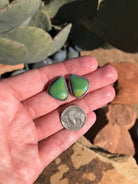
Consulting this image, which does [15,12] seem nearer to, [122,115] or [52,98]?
[52,98]

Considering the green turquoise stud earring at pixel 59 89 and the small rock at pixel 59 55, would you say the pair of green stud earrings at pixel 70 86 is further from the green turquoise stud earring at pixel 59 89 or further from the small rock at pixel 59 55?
the small rock at pixel 59 55

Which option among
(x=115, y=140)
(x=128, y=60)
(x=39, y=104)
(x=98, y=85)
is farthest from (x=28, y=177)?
(x=128, y=60)

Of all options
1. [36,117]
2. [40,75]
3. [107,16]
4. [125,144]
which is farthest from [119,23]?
[125,144]

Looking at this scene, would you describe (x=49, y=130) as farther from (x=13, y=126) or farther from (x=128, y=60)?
(x=128, y=60)

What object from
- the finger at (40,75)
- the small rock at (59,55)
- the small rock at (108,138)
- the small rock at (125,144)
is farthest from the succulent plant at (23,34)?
the small rock at (125,144)

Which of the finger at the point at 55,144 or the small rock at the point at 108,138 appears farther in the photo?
the small rock at the point at 108,138

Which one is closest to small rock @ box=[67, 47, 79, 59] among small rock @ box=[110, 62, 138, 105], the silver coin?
small rock @ box=[110, 62, 138, 105]

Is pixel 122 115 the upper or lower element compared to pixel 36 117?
lower
